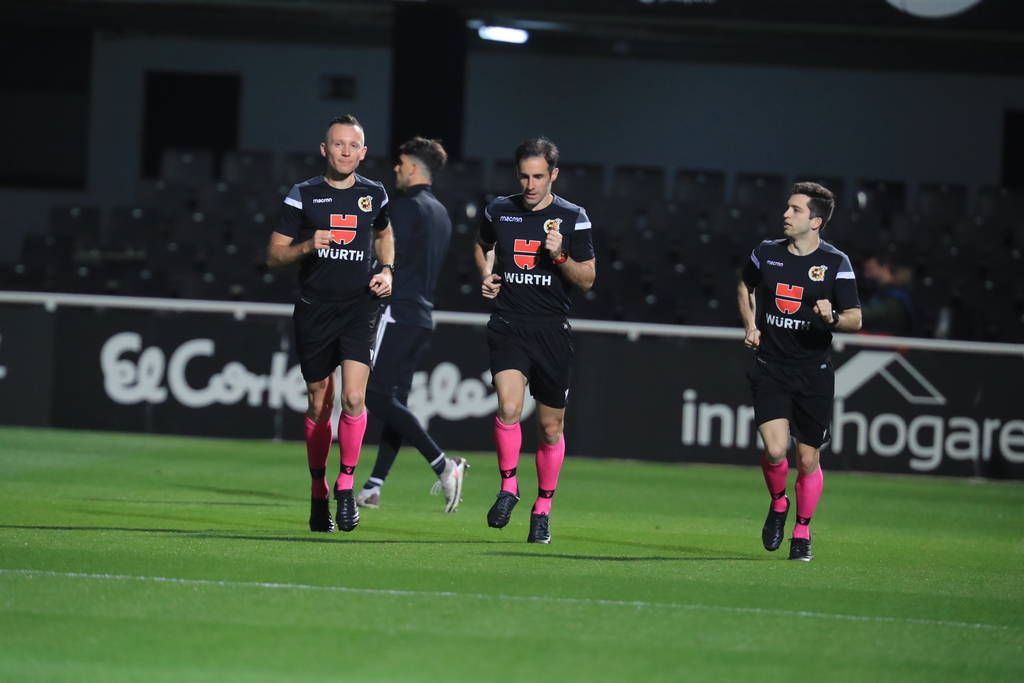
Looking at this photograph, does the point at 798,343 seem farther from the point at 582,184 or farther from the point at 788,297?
the point at 582,184

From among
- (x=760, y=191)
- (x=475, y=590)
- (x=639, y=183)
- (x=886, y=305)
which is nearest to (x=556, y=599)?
(x=475, y=590)

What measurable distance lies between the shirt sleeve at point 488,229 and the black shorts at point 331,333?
69 cm

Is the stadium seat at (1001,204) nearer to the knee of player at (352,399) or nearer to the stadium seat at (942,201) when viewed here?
the stadium seat at (942,201)

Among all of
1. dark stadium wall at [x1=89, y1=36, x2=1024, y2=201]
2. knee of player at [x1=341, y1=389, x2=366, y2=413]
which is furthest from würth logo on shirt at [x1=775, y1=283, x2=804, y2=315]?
dark stadium wall at [x1=89, y1=36, x2=1024, y2=201]

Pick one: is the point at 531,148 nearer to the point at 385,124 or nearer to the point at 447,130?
the point at 447,130

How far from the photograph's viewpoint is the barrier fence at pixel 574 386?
47.7 ft

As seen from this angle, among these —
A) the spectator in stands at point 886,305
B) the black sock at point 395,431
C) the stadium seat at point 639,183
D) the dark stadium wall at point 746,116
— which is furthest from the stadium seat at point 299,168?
the black sock at point 395,431

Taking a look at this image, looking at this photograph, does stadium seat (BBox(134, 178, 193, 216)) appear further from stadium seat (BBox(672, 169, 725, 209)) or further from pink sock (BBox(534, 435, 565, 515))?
pink sock (BBox(534, 435, 565, 515))

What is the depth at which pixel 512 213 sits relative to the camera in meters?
8.38

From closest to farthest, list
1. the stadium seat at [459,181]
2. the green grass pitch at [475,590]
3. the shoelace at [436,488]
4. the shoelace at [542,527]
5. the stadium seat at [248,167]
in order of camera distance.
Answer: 1. the green grass pitch at [475,590]
2. the shoelace at [542,527]
3. the shoelace at [436,488]
4. the stadium seat at [459,181]
5. the stadium seat at [248,167]

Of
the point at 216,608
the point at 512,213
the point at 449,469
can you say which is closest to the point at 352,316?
the point at 512,213

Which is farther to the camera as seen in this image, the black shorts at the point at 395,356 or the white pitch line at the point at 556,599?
the black shorts at the point at 395,356

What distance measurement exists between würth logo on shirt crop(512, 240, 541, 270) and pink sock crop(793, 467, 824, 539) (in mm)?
1919

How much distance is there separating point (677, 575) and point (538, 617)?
1506 mm
